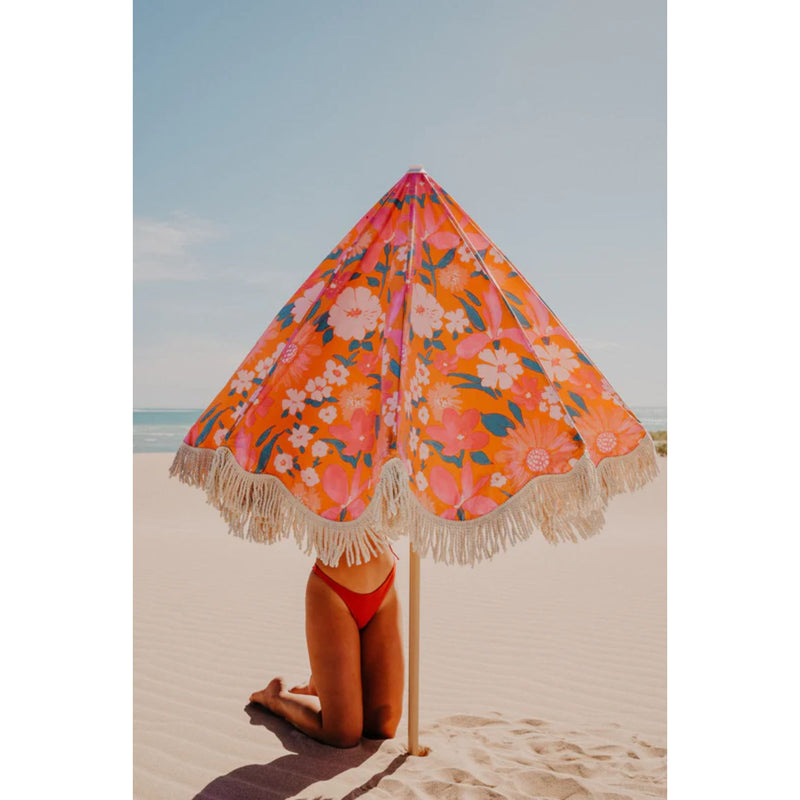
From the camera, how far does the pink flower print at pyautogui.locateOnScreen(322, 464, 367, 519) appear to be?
253 cm

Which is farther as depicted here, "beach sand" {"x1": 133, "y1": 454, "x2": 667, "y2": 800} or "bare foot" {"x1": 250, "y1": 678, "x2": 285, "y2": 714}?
"bare foot" {"x1": 250, "y1": 678, "x2": 285, "y2": 714}

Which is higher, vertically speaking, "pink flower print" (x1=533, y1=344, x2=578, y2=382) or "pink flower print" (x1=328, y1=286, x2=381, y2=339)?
"pink flower print" (x1=328, y1=286, x2=381, y2=339)

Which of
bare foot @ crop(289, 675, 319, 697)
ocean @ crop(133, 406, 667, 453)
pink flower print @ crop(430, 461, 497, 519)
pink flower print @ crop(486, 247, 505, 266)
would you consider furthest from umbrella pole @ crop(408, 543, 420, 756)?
ocean @ crop(133, 406, 667, 453)

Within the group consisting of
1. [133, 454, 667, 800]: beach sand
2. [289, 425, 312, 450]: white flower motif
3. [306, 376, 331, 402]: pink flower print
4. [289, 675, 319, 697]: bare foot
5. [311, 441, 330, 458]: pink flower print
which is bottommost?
[133, 454, 667, 800]: beach sand

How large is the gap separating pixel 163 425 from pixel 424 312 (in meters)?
34.0

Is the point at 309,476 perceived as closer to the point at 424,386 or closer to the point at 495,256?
the point at 424,386

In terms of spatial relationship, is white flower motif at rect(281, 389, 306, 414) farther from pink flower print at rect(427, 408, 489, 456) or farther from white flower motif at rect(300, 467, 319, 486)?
pink flower print at rect(427, 408, 489, 456)

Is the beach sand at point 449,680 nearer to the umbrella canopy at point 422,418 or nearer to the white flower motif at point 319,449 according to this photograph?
the umbrella canopy at point 422,418

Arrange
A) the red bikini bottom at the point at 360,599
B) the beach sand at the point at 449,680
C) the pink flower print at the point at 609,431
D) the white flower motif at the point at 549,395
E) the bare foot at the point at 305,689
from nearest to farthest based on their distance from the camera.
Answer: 1. the white flower motif at the point at 549,395
2. the pink flower print at the point at 609,431
3. the beach sand at the point at 449,680
4. the red bikini bottom at the point at 360,599
5. the bare foot at the point at 305,689

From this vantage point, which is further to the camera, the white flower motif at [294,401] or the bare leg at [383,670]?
the bare leg at [383,670]

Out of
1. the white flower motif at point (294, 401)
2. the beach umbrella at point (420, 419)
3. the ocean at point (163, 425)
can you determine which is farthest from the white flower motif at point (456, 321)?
the ocean at point (163, 425)

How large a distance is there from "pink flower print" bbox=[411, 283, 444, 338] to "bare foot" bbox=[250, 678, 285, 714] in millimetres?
2172

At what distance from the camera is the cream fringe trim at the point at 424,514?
2453mm

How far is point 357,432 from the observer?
2.63 metres
